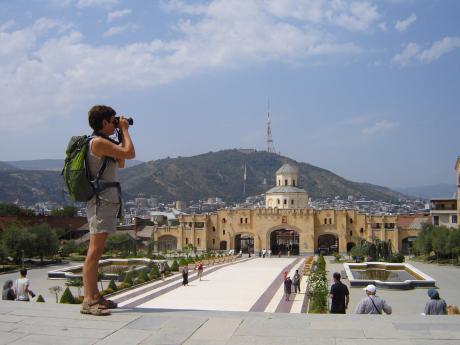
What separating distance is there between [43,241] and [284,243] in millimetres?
37018

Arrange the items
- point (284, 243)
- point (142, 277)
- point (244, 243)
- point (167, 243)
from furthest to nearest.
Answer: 1. point (284, 243)
2. point (244, 243)
3. point (167, 243)
4. point (142, 277)

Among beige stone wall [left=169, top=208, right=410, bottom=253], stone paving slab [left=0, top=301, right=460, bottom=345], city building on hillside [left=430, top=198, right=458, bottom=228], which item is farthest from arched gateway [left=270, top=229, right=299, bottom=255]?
stone paving slab [left=0, top=301, right=460, bottom=345]

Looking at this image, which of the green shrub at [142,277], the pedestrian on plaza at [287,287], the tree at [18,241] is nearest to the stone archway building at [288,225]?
the tree at [18,241]

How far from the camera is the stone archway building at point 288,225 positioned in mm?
60188

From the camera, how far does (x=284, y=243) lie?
71.1 metres

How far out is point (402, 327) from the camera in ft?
17.2

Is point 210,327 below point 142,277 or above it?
above

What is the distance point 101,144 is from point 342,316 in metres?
2.95

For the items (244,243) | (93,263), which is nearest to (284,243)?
(244,243)

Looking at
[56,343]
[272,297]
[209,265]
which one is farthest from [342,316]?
[209,265]

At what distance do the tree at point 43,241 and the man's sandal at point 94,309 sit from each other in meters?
34.4

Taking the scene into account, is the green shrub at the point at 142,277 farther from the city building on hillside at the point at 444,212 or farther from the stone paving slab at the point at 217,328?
the city building on hillside at the point at 444,212

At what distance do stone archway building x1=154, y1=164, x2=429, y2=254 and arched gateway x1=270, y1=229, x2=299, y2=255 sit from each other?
56.4 inches

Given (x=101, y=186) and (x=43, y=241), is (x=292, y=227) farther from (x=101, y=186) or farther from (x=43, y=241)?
(x=101, y=186)
